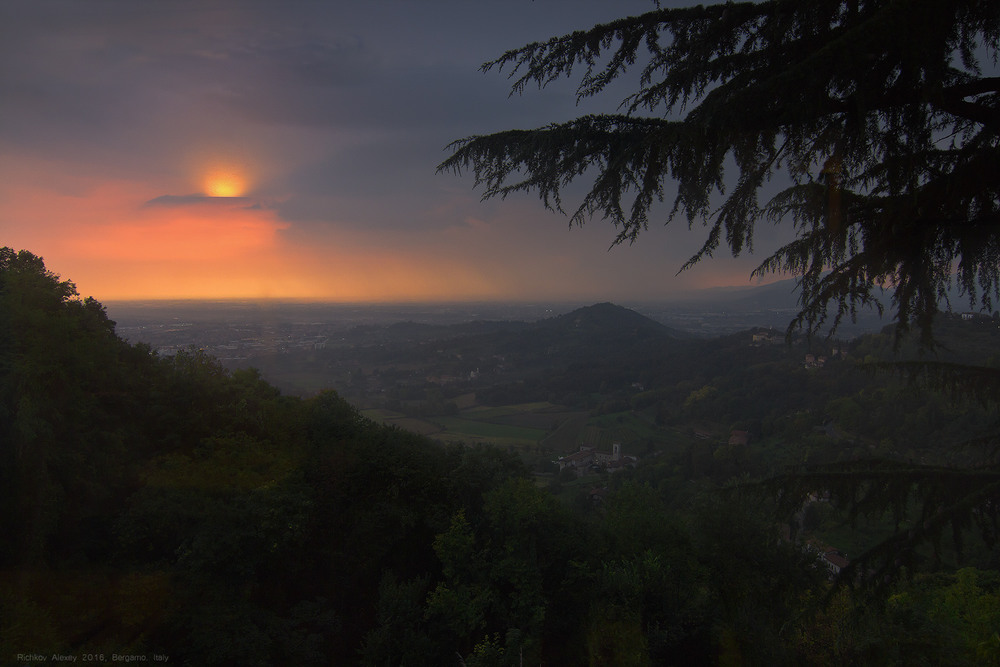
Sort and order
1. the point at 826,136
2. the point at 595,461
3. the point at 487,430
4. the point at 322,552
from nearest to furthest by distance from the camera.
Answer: the point at 826,136
the point at 322,552
the point at 595,461
the point at 487,430

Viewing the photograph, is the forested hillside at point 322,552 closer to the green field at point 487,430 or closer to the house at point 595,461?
the house at point 595,461

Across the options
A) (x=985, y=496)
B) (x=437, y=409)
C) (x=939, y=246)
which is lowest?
(x=437, y=409)

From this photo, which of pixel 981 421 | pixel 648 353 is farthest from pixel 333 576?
pixel 648 353

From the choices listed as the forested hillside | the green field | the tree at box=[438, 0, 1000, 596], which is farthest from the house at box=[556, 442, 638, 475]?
the tree at box=[438, 0, 1000, 596]

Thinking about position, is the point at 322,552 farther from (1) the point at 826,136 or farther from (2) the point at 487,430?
(2) the point at 487,430

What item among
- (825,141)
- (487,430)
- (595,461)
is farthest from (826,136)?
(487,430)

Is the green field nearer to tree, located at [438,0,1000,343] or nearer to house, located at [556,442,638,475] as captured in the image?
house, located at [556,442,638,475]

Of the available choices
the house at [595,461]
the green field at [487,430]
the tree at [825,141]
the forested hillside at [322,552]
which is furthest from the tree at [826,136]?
the green field at [487,430]

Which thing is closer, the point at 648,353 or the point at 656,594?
the point at 656,594

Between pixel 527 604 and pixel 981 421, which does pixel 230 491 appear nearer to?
pixel 527 604
